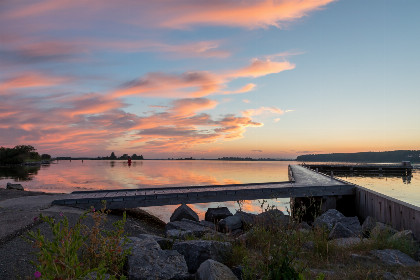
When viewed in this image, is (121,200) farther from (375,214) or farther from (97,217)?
(375,214)

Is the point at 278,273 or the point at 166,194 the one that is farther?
the point at 166,194

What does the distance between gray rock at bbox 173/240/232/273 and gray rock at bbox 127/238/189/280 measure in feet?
1.52

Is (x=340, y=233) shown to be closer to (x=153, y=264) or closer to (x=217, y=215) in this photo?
(x=217, y=215)

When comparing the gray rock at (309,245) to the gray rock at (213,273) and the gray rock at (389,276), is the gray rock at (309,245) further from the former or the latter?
the gray rock at (213,273)

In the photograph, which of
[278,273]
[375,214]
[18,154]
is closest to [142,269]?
[278,273]

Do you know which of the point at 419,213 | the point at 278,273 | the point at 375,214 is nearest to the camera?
the point at 278,273

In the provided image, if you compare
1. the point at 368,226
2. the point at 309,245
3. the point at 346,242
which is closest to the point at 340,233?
the point at 346,242

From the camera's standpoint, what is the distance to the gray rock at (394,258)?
19.6 feet

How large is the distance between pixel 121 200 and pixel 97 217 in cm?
807

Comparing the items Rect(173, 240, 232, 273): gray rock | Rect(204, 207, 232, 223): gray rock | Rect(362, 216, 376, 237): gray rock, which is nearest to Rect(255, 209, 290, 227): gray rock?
Rect(173, 240, 232, 273): gray rock

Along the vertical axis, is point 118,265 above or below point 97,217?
below

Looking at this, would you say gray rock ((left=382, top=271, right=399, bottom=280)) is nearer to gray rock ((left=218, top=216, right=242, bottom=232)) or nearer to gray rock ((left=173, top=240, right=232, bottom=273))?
gray rock ((left=173, top=240, right=232, bottom=273))

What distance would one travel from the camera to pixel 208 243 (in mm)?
5859

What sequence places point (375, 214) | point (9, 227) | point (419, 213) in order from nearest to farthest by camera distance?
point (9, 227), point (419, 213), point (375, 214)
